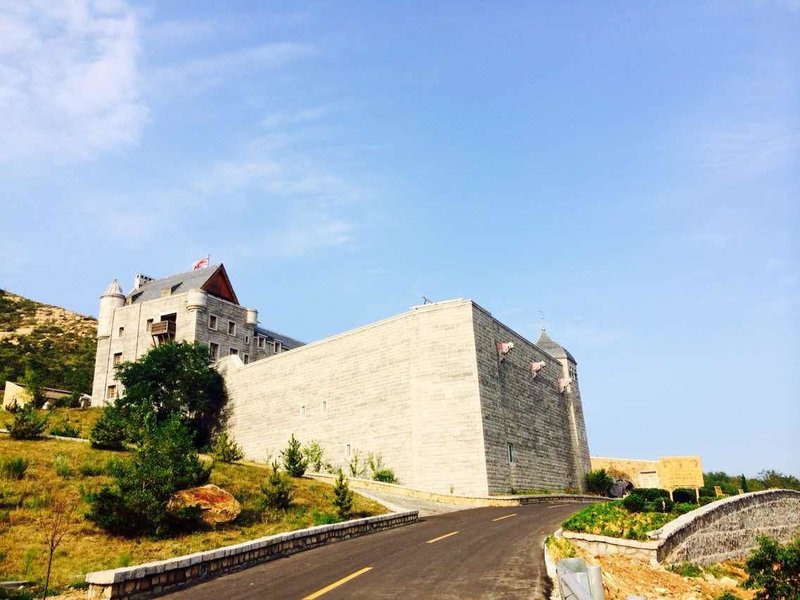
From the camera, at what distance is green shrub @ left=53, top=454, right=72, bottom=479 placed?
1812 cm

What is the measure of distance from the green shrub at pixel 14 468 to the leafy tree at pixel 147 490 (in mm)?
4100

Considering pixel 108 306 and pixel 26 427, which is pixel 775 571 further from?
pixel 108 306

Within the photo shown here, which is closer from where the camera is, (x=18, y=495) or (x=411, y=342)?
(x=18, y=495)

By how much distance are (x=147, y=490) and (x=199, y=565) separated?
4254mm

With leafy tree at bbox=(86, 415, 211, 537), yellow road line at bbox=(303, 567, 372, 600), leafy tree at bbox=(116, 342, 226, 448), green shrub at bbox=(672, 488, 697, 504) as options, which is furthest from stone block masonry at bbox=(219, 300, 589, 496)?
yellow road line at bbox=(303, 567, 372, 600)

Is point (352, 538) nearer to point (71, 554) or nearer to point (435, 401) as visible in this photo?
point (71, 554)

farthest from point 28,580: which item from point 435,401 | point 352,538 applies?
point 435,401

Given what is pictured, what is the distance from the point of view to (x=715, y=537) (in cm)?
1830

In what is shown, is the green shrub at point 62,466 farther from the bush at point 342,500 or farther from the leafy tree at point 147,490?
the bush at point 342,500

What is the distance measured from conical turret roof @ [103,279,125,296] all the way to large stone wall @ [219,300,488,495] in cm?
2359

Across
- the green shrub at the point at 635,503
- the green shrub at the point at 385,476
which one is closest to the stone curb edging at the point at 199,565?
the green shrub at the point at 635,503

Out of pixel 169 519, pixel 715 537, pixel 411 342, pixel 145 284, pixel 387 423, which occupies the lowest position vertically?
pixel 715 537

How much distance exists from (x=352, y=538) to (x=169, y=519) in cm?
497

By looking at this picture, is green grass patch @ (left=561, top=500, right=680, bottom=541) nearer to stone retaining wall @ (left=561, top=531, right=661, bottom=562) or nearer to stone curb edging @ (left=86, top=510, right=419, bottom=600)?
stone retaining wall @ (left=561, top=531, right=661, bottom=562)
